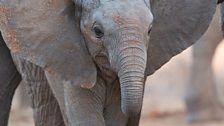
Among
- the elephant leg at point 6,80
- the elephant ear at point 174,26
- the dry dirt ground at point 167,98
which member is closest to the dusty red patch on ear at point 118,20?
the elephant ear at point 174,26

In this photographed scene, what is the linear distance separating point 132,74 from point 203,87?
573 centimetres

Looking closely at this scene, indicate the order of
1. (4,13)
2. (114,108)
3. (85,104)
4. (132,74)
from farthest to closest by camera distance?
1. (114,108)
2. (85,104)
3. (4,13)
4. (132,74)

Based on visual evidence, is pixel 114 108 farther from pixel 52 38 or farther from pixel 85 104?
pixel 52 38

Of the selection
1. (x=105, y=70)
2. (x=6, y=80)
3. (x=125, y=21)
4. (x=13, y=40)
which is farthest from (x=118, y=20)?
(x=6, y=80)

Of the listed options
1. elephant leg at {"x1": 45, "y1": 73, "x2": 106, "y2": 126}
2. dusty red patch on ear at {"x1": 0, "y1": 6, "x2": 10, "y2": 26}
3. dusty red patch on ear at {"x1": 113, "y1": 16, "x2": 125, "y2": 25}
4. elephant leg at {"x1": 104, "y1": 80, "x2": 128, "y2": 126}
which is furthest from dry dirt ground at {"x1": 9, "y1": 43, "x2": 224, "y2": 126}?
dusty red patch on ear at {"x1": 113, "y1": 16, "x2": 125, "y2": 25}

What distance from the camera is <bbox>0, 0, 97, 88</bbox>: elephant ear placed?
548 centimetres

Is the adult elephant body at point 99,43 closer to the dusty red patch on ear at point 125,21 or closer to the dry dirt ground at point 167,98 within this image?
the dusty red patch on ear at point 125,21

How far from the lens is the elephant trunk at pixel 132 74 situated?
507 cm

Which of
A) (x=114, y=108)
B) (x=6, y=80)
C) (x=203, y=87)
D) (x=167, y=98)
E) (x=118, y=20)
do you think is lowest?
(x=167, y=98)

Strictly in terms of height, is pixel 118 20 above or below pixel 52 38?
above

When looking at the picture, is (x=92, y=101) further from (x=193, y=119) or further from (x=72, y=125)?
(x=193, y=119)

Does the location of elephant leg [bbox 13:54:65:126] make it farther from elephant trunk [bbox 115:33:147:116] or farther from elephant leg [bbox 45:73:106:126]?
Answer: elephant trunk [bbox 115:33:147:116]

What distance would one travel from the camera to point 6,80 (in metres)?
6.50

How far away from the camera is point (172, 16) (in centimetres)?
571
